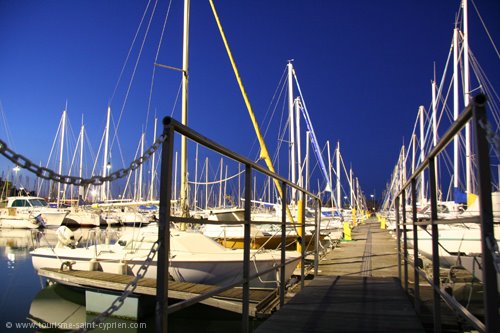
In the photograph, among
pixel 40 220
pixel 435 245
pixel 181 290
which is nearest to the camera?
pixel 435 245

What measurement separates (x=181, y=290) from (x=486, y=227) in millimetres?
5817

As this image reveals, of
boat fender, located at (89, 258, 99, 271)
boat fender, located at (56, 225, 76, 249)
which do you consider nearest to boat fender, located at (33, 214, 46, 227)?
boat fender, located at (56, 225, 76, 249)

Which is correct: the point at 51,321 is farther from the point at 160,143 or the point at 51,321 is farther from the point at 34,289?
the point at 160,143

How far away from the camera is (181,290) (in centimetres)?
662

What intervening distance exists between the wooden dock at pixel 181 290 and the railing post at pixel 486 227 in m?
4.35

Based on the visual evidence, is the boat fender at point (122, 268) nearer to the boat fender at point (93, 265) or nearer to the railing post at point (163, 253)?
the boat fender at point (93, 265)

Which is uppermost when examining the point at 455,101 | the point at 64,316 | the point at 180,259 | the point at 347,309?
the point at 455,101

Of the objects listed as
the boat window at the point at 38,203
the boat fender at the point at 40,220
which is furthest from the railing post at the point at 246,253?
the boat window at the point at 38,203

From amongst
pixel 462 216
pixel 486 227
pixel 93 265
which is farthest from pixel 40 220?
pixel 486 227

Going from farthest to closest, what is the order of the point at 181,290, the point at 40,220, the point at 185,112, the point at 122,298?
the point at 40,220 → the point at 185,112 → the point at 181,290 → the point at 122,298

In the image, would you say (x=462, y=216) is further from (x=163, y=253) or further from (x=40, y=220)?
(x=40, y=220)

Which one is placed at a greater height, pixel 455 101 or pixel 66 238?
pixel 455 101

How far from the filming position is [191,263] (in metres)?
8.42

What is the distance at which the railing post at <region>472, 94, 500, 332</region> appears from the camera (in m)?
1.49
